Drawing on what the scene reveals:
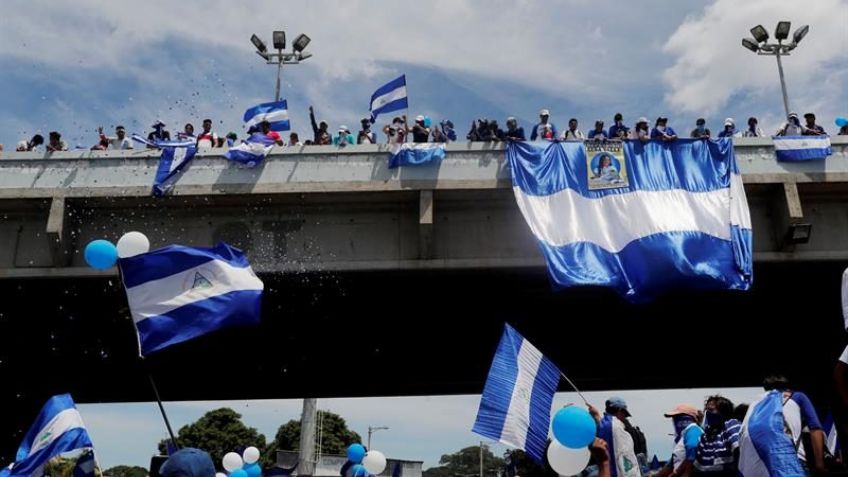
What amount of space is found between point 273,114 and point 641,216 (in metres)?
8.30

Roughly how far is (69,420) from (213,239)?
613cm

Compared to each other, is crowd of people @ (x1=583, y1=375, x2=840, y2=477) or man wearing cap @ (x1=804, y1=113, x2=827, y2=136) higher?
man wearing cap @ (x1=804, y1=113, x2=827, y2=136)

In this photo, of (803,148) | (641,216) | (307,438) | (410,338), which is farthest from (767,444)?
(307,438)

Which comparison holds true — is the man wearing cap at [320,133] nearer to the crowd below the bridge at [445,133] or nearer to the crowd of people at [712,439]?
the crowd below the bridge at [445,133]

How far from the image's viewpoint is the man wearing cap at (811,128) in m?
14.2

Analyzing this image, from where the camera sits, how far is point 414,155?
13227mm

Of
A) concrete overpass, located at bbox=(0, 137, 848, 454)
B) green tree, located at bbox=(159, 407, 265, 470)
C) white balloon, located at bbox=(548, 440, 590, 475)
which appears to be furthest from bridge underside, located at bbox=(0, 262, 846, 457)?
green tree, located at bbox=(159, 407, 265, 470)

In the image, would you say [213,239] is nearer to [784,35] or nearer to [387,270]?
[387,270]

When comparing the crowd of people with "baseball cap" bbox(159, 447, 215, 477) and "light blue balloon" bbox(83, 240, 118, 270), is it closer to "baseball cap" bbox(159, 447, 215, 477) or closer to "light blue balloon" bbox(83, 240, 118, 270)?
"baseball cap" bbox(159, 447, 215, 477)

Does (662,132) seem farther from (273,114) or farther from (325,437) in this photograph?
(325,437)

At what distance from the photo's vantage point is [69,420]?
7.82 m

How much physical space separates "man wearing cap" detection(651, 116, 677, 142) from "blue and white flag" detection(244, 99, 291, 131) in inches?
306

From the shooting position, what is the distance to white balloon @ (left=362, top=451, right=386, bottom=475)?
1259cm

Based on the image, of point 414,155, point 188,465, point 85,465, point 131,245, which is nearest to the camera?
point 188,465
